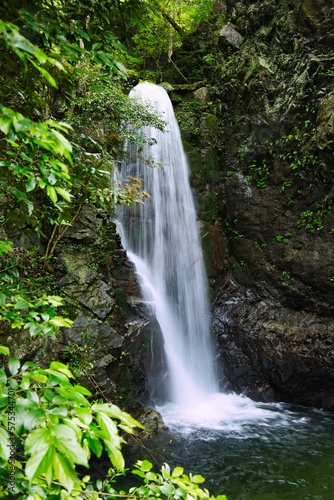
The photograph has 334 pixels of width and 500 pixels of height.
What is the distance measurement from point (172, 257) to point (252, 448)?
5458 millimetres

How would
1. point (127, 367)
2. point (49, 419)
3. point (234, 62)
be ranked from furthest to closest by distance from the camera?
point (234, 62) → point (127, 367) → point (49, 419)

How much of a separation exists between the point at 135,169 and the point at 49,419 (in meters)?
9.84

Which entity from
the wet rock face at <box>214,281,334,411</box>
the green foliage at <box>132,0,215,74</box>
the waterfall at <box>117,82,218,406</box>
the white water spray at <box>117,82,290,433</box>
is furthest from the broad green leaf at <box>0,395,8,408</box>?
the green foliage at <box>132,0,215,74</box>

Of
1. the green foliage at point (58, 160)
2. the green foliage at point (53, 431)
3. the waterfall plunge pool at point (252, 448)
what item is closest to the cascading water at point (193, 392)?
the waterfall plunge pool at point (252, 448)

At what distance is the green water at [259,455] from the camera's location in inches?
186

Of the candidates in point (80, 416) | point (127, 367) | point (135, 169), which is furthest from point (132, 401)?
point (135, 169)

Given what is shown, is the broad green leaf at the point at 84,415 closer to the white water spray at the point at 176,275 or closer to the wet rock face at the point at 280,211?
the white water spray at the point at 176,275

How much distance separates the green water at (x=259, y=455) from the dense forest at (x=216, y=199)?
0.72 meters

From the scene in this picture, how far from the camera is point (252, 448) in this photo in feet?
19.3

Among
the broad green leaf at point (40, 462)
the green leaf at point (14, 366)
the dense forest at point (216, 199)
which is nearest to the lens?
the broad green leaf at point (40, 462)

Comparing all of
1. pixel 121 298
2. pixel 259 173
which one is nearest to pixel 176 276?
pixel 121 298

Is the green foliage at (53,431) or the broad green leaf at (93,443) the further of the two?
the broad green leaf at (93,443)

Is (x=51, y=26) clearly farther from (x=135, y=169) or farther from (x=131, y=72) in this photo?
(x=131, y=72)

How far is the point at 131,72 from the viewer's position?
1220 centimetres
